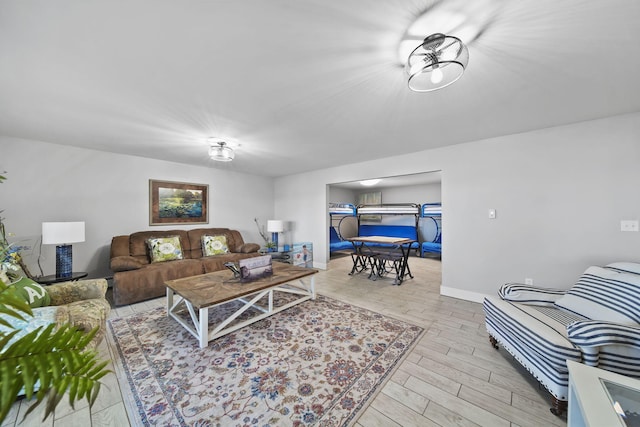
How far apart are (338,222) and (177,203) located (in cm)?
464

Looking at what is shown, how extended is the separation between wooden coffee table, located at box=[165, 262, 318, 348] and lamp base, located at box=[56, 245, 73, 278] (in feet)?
4.84

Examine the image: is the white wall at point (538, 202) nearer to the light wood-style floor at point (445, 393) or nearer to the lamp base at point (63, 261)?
the light wood-style floor at point (445, 393)

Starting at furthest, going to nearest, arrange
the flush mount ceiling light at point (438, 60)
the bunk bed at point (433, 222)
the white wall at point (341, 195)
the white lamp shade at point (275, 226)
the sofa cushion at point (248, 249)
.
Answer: the white wall at point (341, 195) → the bunk bed at point (433, 222) → the white lamp shade at point (275, 226) → the sofa cushion at point (248, 249) → the flush mount ceiling light at point (438, 60)

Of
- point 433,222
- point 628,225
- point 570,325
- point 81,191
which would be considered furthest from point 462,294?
point 81,191

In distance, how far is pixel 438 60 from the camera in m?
1.48

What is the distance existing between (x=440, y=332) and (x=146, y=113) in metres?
3.73

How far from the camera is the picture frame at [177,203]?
167 inches

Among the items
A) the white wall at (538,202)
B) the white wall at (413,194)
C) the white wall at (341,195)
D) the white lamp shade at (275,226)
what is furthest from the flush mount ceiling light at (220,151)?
the white wall at (413,194)

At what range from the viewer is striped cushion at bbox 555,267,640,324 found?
159cm

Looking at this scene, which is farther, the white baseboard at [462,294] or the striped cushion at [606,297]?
the white baseboard at [462,294]

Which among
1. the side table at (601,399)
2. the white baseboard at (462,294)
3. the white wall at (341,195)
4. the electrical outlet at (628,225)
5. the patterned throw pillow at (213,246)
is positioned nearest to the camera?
the side table at (601,399)

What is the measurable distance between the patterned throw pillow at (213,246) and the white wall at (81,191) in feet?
1.92

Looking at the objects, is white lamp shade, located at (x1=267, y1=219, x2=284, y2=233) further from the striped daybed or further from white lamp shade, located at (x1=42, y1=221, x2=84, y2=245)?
the striped daybed

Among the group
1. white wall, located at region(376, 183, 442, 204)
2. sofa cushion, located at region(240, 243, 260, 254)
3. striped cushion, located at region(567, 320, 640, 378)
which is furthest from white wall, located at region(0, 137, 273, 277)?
white wall, located at region(376, 183, 442, 204)
